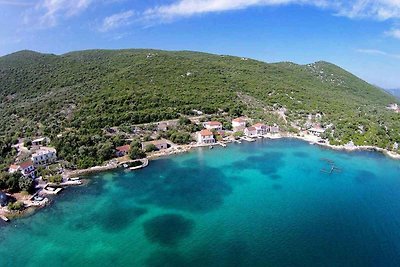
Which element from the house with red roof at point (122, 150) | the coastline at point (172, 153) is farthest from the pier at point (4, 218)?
the house with red roof at point (122, 150)

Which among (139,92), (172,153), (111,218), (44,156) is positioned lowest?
(111,218)

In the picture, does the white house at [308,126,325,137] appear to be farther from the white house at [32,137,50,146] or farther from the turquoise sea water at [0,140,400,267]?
the white house at [32,137,50,146]

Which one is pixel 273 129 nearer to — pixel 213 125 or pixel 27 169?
pixel 213 125

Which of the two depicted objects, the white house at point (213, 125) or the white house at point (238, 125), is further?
the white house at point (238, 125)

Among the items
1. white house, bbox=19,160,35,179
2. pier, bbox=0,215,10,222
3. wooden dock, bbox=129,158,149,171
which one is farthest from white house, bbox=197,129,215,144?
pier, bbox=0,215,10,222

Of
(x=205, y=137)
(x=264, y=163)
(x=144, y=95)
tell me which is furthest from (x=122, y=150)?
(x=144, y=95)

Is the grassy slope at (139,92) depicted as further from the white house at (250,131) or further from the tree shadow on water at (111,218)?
the tree shadow on water at (111,218)

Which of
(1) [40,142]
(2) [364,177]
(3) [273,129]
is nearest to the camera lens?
(2) [364,177]
